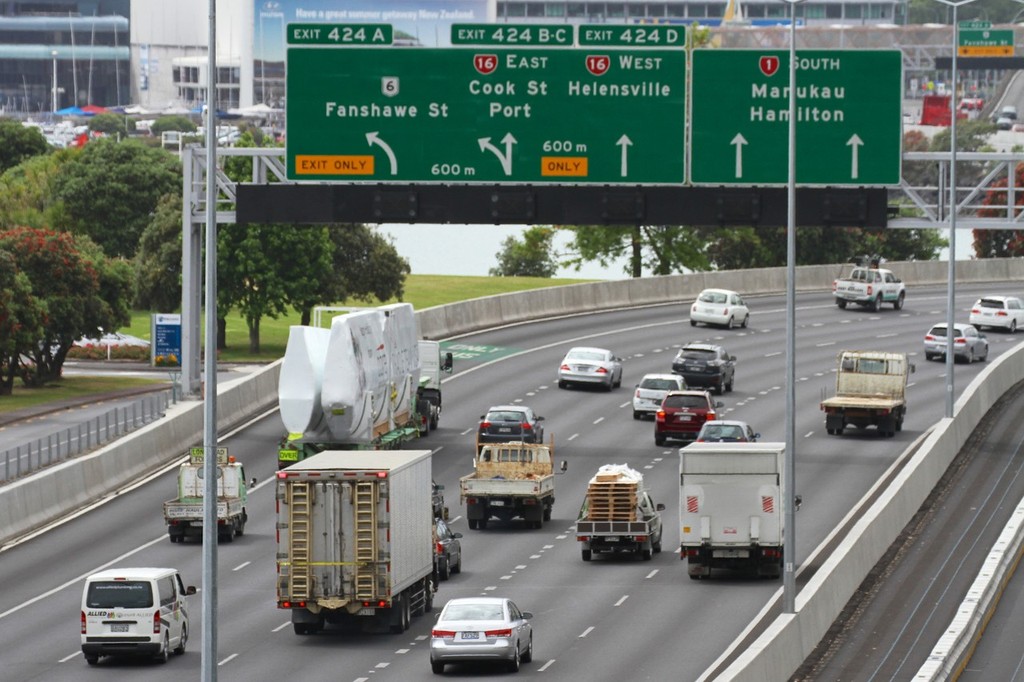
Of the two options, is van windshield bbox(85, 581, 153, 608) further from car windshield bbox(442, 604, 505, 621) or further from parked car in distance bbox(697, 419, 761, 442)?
parked car in distance bbox(697, 419, 761, 442)

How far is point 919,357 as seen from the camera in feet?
257

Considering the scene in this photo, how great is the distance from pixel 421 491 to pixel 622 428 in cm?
2456

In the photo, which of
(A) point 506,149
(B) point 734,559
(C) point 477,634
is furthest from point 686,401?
(C) point 477,634

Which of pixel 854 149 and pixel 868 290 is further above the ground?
pixel 854 149

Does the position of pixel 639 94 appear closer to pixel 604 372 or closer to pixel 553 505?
pixel 553 505

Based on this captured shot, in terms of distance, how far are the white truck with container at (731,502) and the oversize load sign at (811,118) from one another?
1481 cm

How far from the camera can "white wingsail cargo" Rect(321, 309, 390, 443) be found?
171ft

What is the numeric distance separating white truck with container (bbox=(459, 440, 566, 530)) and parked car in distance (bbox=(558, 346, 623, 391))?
20320mm

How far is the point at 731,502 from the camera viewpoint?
41938 millimetres

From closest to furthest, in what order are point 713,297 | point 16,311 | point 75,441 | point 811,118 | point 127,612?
point 127,612 → point 811,118 → point 75,441 → point 16,311 → point 713,297

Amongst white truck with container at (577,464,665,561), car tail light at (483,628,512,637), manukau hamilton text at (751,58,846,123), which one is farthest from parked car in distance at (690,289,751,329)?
car tail light at (483,628,512,637)

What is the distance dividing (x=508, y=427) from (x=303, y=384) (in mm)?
7657

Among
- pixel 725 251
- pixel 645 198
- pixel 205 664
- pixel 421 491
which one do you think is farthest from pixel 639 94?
pixel 725 251

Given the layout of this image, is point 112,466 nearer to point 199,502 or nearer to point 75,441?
point 75,441
